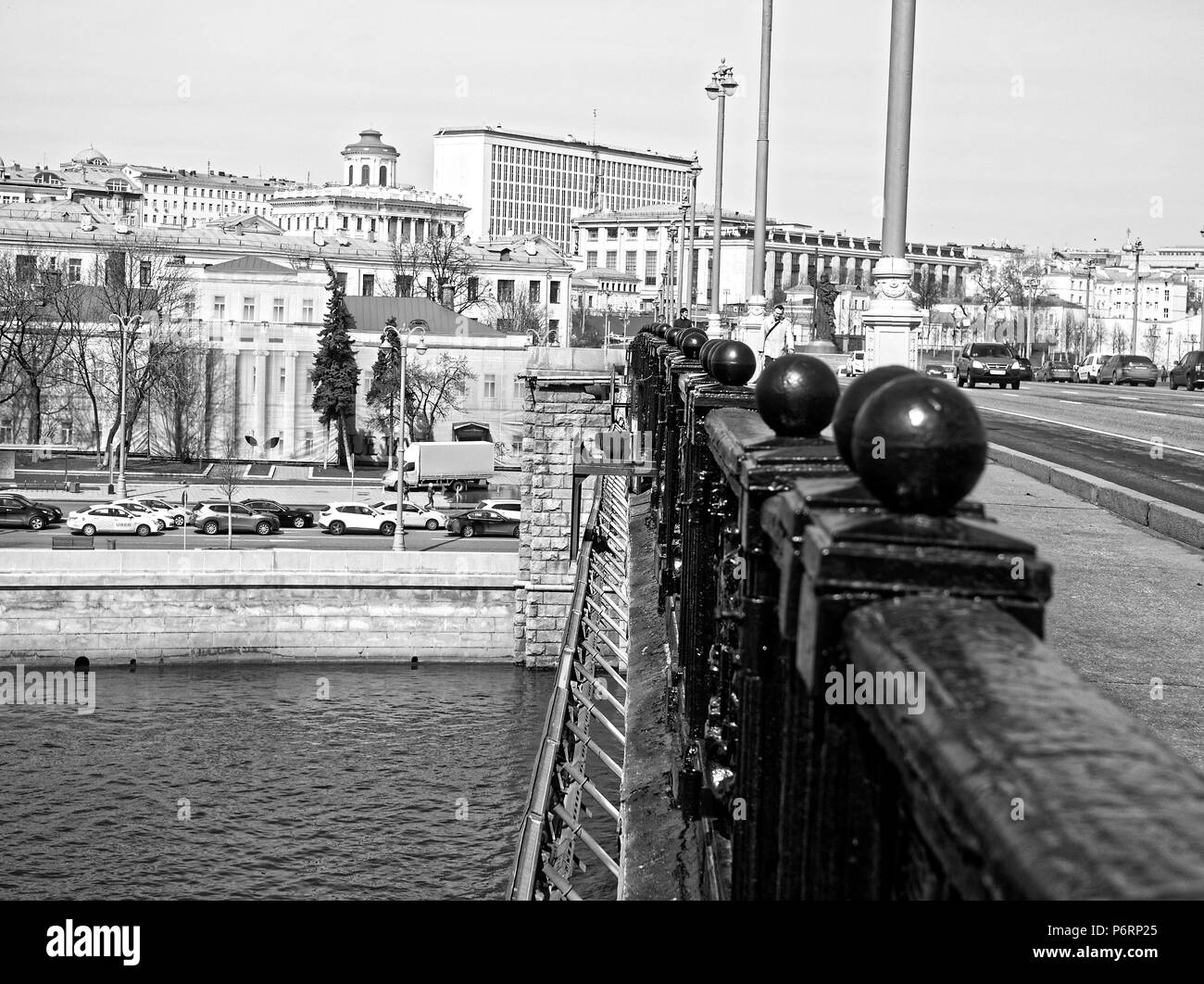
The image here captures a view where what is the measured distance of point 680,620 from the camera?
6.62 meters

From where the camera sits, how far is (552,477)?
3472 cm

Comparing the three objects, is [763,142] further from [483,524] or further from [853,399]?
[483,524]

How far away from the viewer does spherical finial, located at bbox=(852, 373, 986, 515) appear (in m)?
1.66

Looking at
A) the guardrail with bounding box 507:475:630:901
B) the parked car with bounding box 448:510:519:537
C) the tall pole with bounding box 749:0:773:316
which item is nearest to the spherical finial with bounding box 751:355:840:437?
the guardrail with bounding box 507:475:630:901

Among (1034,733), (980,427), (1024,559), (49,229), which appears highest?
(49,229)

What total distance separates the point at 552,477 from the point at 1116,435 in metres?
17.5

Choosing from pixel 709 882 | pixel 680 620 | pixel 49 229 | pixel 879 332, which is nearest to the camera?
pixel 709 882

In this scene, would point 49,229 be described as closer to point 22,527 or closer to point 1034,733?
point 22,527

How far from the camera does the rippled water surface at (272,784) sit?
22.8 metres

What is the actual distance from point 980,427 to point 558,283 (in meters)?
95.3

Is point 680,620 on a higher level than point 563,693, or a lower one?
higher

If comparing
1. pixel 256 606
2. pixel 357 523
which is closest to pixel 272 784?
pixel 256 606

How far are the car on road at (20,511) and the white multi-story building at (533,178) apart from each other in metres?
118

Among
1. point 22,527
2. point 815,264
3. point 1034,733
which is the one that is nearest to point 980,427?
point 1034,733
